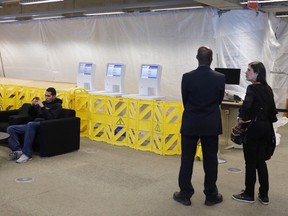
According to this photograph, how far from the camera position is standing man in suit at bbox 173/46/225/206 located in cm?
354

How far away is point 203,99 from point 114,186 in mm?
1614

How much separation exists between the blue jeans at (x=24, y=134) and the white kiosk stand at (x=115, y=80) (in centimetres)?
189

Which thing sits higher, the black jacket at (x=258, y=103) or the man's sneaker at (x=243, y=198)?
the black jacket at (x=258, y=103)

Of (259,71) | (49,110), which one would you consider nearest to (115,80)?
(49,110)

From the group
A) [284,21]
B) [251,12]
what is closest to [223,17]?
[251,12]

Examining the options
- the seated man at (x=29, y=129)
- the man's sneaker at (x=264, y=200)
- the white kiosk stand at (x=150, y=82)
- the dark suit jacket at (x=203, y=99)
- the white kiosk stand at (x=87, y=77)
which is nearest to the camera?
the dark suit jacket at (x=203, y=99)

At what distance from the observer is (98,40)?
29.5 feet

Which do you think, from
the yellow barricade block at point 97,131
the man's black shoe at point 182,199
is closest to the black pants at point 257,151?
the man's black shoe at point 182,199

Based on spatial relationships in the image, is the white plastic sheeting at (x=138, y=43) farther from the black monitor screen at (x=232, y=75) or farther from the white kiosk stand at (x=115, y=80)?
the white kiosk stand at (x=115, y=80)

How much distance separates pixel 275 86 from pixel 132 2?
3.57 metres

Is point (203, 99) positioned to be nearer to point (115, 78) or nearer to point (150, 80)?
point (150, 80)

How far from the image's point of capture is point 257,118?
12.2ft

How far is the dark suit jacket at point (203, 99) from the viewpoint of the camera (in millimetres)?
3537

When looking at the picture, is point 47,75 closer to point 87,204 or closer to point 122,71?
point 122,71
